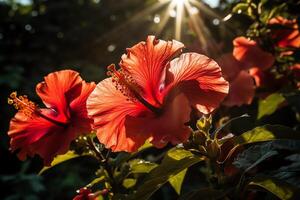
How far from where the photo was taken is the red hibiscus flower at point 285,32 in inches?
73.2

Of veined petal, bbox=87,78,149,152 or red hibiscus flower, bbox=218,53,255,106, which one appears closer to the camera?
veined petal, bbox=87,78,149,152

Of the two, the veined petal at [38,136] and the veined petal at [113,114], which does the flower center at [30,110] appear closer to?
the veined petal at [38,136]

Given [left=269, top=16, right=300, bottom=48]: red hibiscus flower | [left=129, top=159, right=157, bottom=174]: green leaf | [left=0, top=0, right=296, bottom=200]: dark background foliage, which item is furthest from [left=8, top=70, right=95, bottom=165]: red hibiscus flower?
[left=0, top=0, right=296, bottom=200]: dark background foliage

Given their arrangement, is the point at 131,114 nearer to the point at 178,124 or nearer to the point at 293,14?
the point at 178,124

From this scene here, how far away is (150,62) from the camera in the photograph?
4.25 feet

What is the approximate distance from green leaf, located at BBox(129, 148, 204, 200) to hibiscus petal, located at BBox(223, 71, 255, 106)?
609mm

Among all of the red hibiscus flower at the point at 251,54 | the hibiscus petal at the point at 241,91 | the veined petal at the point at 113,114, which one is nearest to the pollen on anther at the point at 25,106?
the veined petal at the point at 113,114

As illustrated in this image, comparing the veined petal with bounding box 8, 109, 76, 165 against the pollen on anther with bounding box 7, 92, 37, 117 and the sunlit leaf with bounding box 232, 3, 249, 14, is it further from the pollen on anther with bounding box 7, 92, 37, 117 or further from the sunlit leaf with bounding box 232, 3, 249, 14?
the sunlit leaf with bounding box 232, 3, 249, 14

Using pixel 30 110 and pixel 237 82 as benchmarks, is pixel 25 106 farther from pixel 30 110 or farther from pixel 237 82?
pixel 237 82

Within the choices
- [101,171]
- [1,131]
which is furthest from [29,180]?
[101,171]

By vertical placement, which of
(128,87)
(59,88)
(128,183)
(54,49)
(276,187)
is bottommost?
(276,187)

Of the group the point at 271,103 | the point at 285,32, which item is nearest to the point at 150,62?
the point at 271,103

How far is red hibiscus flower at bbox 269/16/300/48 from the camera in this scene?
6.10 feet

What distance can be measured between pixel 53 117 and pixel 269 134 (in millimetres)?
664
